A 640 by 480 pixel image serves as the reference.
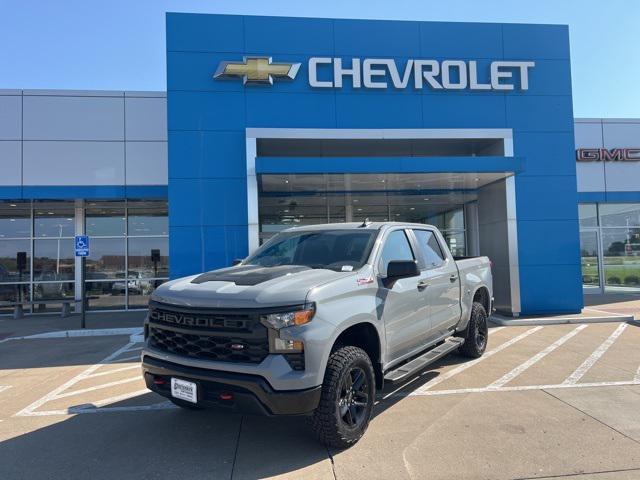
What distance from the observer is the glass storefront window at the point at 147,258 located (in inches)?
651

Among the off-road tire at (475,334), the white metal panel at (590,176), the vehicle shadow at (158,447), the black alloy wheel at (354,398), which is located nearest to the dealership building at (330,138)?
the off-road tire at (475,334)

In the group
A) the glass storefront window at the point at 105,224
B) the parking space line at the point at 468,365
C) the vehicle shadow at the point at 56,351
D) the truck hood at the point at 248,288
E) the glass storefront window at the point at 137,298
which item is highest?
the glass storefront window at the point at 105,224

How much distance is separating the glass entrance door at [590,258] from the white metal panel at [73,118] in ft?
57.7

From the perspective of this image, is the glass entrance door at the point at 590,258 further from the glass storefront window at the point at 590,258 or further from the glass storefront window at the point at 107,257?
the glass storefront window at the point at 107,257

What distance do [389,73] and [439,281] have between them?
8.09m

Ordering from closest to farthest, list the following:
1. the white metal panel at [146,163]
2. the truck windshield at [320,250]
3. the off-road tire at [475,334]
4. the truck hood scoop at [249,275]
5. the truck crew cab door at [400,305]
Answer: the truck hood scoop at [249,275] < the truck crew cab door at [400,305] < the truck windshield at [320,250] < the off-road tire at [475,334] < the white metal panel at [146,163]

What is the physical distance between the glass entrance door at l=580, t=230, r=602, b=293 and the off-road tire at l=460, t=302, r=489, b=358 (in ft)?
43.7

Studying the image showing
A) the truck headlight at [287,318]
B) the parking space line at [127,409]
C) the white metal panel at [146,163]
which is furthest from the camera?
the white metal panel at [146,163]

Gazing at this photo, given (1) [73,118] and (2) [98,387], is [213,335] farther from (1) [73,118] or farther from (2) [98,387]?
(1) [73,118]

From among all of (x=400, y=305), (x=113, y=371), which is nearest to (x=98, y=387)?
(x=113, y=371)

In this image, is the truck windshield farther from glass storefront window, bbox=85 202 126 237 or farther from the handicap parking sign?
glass storefront window, bbox=85 202 126 237

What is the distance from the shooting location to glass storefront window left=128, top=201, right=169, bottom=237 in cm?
1658

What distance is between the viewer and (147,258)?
16.6 metres

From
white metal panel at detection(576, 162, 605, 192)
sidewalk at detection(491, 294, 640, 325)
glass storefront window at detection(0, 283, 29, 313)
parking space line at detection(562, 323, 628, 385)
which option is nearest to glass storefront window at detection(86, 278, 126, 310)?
glass storefront window at detection(0, 283, 29, 313)
